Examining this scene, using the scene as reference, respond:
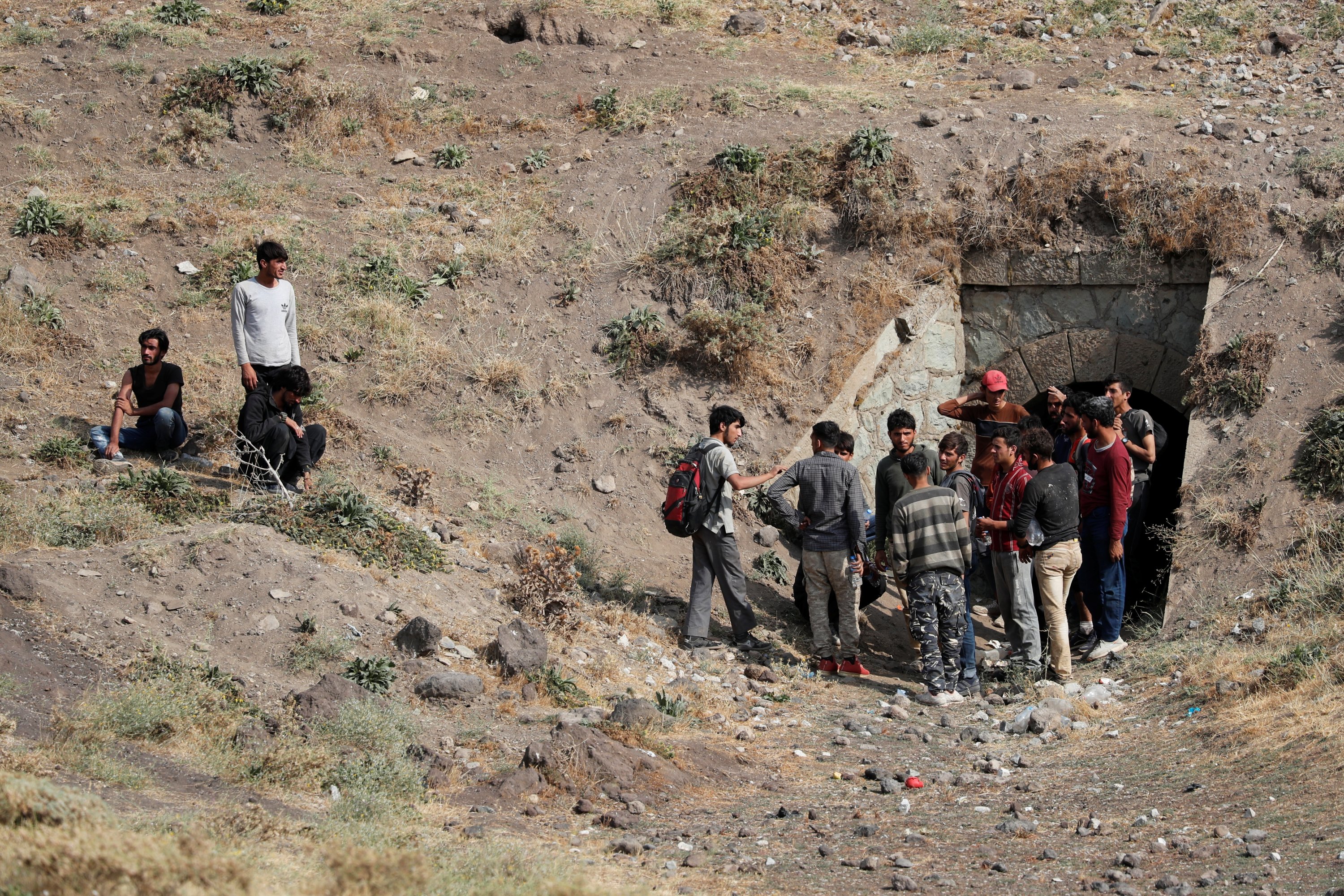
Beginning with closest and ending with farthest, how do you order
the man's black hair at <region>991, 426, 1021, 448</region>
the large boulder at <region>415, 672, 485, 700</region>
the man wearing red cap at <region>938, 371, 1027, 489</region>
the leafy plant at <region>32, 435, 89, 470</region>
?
the large boulder at <region>415, 672, 485, 700</region> → the man's black hair at <region>991, 426, 1021, 448</region> → the leafy plant at <region>32, 435, 89, 470</region> → the man wearing red cap at <region>938, 371, 1027, 489</region>

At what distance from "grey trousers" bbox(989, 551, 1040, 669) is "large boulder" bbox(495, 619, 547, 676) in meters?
3.11

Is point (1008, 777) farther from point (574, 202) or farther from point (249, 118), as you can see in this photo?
point (249, 118)

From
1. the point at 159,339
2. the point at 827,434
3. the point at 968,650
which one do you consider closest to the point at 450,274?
the point at 159,339

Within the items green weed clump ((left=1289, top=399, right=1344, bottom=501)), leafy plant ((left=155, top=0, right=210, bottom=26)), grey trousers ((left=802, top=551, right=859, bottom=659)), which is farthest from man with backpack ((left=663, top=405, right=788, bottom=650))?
leafy plant ((left=155, top=0, right=210, bottom=26))

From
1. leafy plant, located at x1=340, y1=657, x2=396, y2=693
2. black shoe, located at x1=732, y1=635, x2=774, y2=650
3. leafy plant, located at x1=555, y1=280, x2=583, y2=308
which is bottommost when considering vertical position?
black shoe, located at x1=732, y1=635, x2=774, y2=650

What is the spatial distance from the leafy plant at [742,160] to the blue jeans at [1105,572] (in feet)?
18.0

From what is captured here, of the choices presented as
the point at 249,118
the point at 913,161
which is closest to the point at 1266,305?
the point at 913,161

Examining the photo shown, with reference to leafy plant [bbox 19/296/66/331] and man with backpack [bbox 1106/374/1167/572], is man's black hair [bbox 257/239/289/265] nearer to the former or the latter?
leafy plant [bbox 19/296/66/331]

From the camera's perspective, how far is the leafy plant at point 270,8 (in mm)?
15109

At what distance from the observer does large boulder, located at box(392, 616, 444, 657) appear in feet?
21.5

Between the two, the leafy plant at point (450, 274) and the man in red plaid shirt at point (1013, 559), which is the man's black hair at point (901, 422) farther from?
the leafy plant at point (450, 274)

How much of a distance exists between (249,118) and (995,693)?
34.4 ft

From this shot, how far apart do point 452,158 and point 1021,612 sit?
328 inches

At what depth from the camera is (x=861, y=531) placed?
766 centimetres
